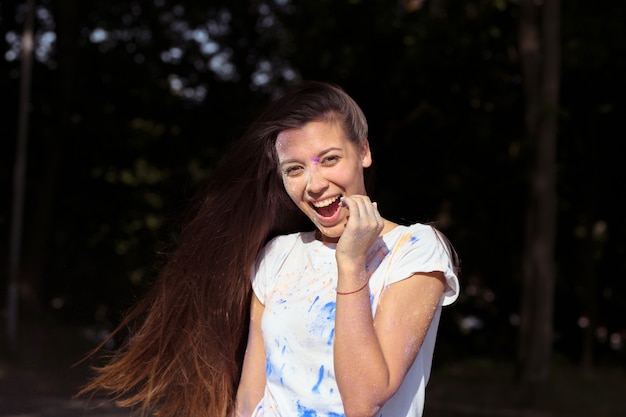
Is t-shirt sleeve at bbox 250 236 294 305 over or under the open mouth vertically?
under

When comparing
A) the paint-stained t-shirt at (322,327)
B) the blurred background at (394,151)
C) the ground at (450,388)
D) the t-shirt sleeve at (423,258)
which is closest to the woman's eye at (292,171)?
the paint-stained t-shirt at (322,327)

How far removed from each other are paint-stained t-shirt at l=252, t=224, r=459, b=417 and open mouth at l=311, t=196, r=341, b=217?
0.41 ft

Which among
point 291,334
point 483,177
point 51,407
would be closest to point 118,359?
point 291,334

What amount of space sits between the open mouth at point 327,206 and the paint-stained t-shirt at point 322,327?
0.41 ft

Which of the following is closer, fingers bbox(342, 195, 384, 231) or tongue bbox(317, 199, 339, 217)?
fingers bbox(342, 195, 384, 231)

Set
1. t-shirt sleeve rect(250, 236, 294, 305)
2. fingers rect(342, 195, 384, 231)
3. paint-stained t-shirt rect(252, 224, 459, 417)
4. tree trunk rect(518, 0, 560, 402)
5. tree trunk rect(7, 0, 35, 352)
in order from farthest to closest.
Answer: tree trunk rect(7, 0, 35, 352)
tree trunk rect(518, 0, 560, 402)
t-shirt sleeve rect(250, 236, 294, 305)
paint-stained t-shirt rect(252, 224, 459, 417)
fingers rect(342, 195, 384, 231)

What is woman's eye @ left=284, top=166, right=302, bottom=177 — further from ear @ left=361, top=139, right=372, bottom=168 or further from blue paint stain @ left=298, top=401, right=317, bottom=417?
blue paint stain @ left=298, top=401, right=317, bottom=417

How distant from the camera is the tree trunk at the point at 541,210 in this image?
1402cm

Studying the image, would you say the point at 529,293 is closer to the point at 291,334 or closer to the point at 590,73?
the point at 590,73

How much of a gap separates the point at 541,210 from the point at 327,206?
40.1ft

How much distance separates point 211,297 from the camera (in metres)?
2.91

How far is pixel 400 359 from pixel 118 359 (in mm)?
1041

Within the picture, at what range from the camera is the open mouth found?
8.55ft

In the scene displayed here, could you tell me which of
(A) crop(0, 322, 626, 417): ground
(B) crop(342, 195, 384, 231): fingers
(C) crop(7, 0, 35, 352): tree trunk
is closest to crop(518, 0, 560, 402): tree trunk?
(A) crop(0, 322, 626, 417): ground
